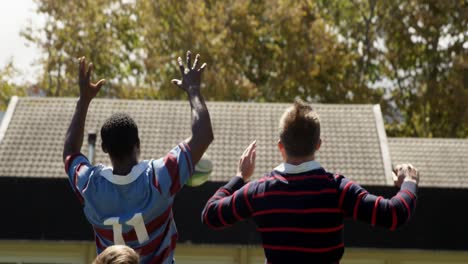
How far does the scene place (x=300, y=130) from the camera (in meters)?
4.65

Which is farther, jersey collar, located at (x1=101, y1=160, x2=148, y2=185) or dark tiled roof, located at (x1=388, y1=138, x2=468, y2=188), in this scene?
dark tiled roof, located at (x1=388, y1=138, x2=468, y2=188)

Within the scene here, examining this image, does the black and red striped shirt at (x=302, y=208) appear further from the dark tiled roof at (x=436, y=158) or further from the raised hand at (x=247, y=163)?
the dark tiled roof at (x=436, y=158)

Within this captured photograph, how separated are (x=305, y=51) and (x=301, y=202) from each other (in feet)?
126

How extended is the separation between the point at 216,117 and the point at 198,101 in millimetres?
24805

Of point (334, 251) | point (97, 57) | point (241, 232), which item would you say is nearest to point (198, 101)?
point (334, 251)

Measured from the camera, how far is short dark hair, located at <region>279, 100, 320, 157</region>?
4.64 meters

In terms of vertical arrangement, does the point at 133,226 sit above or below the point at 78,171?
below

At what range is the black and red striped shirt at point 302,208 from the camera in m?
4.59

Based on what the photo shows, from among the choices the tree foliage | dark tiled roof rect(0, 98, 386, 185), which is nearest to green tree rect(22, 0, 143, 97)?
the tree foliage

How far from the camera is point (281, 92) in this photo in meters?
43.7

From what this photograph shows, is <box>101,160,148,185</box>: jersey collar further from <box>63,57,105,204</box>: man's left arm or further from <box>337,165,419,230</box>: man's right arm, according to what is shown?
<box>337,165,419,230</box>: man's right arm

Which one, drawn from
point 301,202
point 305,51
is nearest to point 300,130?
point 301,202

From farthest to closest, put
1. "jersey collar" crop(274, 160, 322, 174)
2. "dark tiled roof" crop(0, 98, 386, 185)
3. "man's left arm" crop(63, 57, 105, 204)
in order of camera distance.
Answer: "dark tiled roof" crop(0, 98, 386, 185), "man's left arm" crop(63, 57, 105, 204), "jersey collar" crop(274, 160, 322, 174)

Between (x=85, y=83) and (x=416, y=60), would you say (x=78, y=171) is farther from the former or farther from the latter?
(x=416, y=60)
